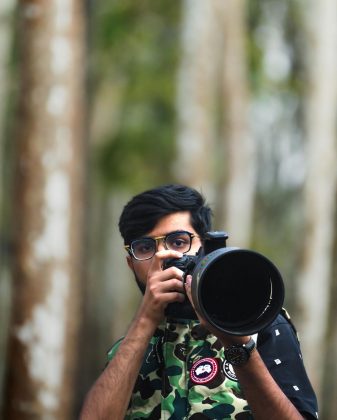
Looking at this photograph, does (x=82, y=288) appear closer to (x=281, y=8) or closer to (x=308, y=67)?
(x=308, y=67)

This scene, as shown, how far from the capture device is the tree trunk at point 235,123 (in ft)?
48.8

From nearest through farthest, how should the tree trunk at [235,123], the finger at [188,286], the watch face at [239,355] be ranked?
the watch face at [239,355] → the finger at [188,286] → the tree trunk at [235,123]

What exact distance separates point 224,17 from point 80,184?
762cm

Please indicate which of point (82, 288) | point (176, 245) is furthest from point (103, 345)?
point (176, 245)

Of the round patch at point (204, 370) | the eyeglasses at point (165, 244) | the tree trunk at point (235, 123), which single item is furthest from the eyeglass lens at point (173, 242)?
the tree trunk at point (235, 123)

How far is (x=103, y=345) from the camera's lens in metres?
24.0

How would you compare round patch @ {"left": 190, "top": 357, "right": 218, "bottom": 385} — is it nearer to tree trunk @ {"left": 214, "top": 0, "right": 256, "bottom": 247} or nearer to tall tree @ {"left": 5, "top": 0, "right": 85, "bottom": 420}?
tall tree @ {"left": 5, "top": 0, "right": 85, "bottom": 420}

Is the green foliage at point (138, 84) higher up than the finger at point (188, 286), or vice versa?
the green foliage at point (138, 84)

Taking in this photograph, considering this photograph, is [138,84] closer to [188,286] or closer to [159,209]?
[159,209]

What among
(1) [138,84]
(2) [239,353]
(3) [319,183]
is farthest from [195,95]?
(1) [138,84]

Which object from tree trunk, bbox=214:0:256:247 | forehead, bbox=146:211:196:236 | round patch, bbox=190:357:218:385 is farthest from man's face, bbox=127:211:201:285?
tree trunk, bbox=214:0:256:247

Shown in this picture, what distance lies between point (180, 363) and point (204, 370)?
0.09 metres

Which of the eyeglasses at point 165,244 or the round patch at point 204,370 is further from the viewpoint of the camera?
the eyeglasses at point 165,244

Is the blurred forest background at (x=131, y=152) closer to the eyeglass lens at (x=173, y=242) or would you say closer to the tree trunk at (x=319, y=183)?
the tree trunk at (x=319, y=183)
